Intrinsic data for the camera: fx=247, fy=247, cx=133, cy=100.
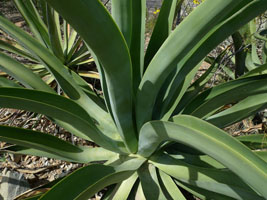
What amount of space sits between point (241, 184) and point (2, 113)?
1.53 meters

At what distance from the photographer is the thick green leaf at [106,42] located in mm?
414

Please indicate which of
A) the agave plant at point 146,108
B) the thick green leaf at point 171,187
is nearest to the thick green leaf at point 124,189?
the agave plant at point 146,108

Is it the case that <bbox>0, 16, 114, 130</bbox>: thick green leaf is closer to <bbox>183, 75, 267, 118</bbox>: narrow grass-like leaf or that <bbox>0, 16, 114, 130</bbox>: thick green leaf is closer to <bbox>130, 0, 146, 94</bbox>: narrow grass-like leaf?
<bbox>130, 0, 146, 94</bbox>: narrow grass-like leaf

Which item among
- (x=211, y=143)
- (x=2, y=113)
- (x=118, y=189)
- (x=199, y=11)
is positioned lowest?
(x=118, y=189)

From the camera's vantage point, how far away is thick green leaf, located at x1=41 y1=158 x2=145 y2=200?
0.63 metres

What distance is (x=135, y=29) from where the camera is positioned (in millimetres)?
902

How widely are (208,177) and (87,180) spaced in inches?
15.4

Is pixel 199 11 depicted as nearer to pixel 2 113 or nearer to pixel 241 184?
pixel 241 184

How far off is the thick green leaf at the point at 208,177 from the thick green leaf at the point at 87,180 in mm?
97

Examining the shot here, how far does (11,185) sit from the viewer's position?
1.18 meters

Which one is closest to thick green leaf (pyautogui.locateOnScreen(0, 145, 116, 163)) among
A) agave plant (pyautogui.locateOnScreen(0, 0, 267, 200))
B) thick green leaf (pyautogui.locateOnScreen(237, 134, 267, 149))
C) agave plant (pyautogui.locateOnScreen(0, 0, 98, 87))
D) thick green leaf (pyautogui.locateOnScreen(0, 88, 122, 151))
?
agave plant (pyautogui.locateOnScreen(0, 0, 267, 200))

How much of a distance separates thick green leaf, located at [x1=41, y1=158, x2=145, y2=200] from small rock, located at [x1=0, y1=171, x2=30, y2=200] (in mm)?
602

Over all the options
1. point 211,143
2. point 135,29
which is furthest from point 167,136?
point 135,29

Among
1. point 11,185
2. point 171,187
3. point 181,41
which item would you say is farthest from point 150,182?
point 11,185
